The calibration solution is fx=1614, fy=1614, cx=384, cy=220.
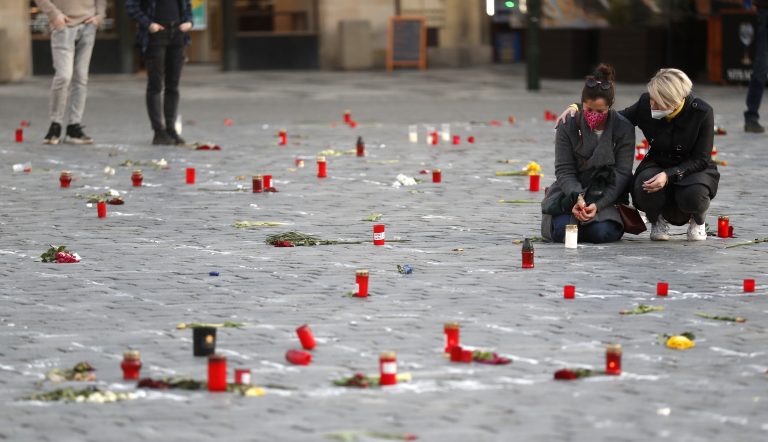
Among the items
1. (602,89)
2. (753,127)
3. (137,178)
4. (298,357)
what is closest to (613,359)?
(298,357)

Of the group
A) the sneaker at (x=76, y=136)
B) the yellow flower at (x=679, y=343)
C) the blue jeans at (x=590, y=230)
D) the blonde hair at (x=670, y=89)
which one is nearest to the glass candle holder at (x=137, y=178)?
the sneaker at (x=76, y=136)

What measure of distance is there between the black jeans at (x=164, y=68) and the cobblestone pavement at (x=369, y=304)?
1.19 m

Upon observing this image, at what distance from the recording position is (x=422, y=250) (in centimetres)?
900

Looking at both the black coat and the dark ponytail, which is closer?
the dark ponytail

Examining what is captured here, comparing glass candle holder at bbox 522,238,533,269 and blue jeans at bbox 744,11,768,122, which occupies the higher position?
blue jeans at bbox 744,11,768,122

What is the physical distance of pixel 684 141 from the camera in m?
9.30

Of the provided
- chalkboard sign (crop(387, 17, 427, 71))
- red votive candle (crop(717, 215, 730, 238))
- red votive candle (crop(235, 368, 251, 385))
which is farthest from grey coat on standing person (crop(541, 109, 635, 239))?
chalkboard sign (crop(387, 17, 427, 71))

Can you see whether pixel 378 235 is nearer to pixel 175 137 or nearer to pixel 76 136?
pixel 175 137

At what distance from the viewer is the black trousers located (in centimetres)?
917

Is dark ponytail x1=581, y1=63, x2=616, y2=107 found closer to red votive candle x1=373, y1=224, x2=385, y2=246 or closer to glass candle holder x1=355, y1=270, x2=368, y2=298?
red votive candle x1=373, y1=224, x2=385, y2=246

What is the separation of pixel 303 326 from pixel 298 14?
25.4 meters

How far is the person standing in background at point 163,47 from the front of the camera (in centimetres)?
1554

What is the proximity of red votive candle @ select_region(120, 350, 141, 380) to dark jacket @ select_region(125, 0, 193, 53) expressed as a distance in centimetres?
982

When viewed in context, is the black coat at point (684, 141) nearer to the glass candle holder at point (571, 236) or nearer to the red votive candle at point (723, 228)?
the red votive candle at point (723, 228)
